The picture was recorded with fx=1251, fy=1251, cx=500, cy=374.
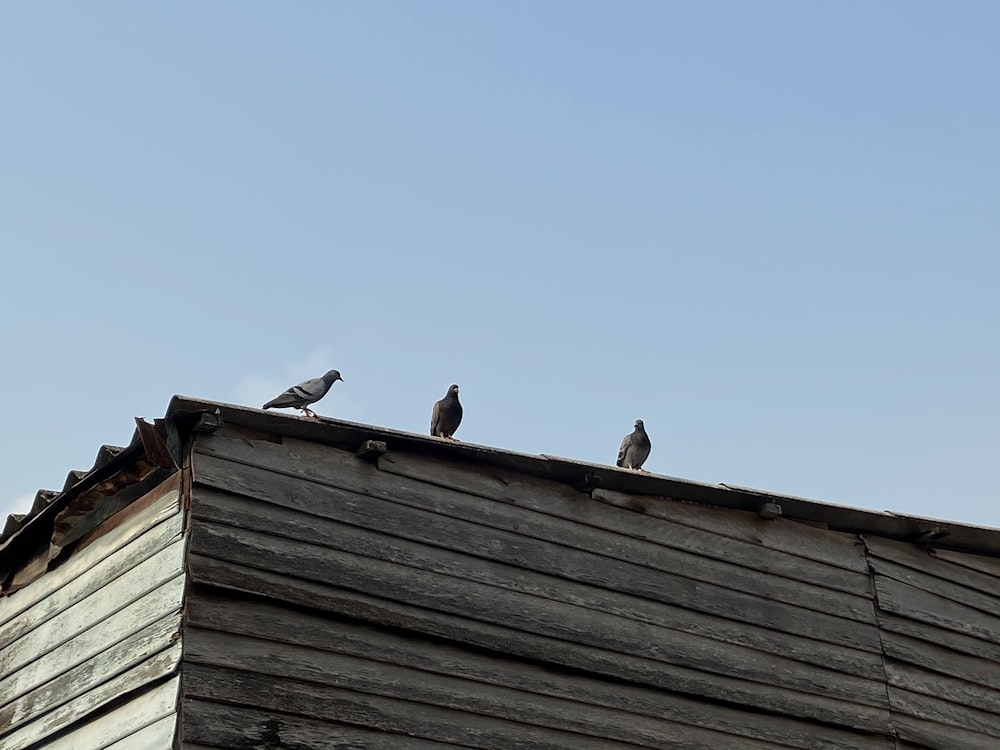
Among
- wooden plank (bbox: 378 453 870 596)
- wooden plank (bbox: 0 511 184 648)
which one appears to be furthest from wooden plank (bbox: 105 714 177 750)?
wooden plank (bbox: 378 453 870 596)

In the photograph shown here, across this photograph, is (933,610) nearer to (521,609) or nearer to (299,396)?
(521,609)

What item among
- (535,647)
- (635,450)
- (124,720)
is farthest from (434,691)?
(635,450)

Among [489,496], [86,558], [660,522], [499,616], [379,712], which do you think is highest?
[660,522]

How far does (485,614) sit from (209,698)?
6.56ft

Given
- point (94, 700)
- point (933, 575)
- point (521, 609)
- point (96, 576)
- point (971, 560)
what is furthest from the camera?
point (971, 560)

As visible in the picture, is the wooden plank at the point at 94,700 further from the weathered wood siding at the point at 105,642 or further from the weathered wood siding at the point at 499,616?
the weathered wood siding at the point at 499,616

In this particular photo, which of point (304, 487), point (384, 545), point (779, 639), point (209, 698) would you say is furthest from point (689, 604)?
point (209, 698)

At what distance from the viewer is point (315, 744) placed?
7.13 metres

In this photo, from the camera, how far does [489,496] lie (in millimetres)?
8688

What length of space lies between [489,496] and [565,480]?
712 millimetres

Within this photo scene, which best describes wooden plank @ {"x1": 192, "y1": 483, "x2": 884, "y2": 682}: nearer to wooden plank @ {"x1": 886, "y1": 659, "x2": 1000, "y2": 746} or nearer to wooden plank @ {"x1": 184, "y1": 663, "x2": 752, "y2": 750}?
wooden plank @ {"x1": 886, "y1": 659, "x2": 1000, "y2": 746}

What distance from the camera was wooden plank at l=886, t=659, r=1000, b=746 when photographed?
992 centimetres

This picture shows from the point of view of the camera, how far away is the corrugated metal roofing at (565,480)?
7809mm

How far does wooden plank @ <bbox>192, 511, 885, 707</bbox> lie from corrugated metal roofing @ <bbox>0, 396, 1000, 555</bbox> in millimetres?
738
